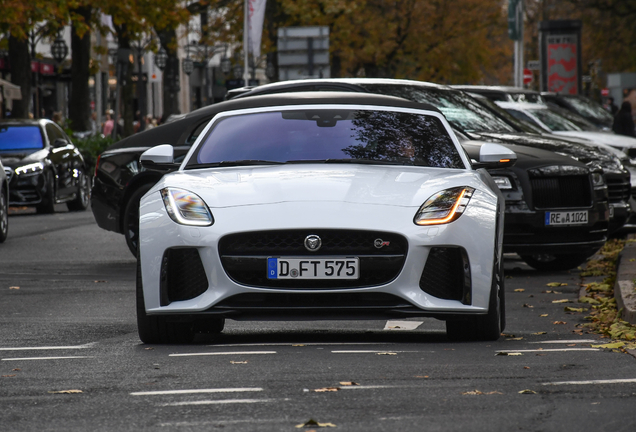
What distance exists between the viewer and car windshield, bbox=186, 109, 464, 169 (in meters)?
7.92

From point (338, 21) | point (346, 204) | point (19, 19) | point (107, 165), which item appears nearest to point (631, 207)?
point (107, 165)

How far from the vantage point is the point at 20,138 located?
23.3m

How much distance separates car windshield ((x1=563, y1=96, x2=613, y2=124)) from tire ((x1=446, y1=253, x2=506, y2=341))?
17017 mm

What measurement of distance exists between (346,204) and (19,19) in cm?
2130

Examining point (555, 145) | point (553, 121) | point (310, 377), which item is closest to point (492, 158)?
point (310, 377)

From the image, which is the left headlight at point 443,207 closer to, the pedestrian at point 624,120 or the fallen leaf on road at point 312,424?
the fallen leaf on road at point 312,424

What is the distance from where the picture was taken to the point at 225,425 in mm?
4855

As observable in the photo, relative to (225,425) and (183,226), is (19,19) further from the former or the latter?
(225,425)

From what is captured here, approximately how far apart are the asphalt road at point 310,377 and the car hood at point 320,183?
0.79m

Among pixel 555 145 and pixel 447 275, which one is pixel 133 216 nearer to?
pixel 555 145

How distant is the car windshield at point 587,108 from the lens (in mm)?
24266

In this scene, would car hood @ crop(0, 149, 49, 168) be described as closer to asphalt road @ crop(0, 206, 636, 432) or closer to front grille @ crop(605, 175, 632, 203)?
front grille @ crop(605, 175, 632, 203)

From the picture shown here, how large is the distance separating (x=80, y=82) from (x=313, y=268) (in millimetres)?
27865

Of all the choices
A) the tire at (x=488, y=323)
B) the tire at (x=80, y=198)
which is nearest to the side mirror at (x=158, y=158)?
the tire at (x=488, y=323)
